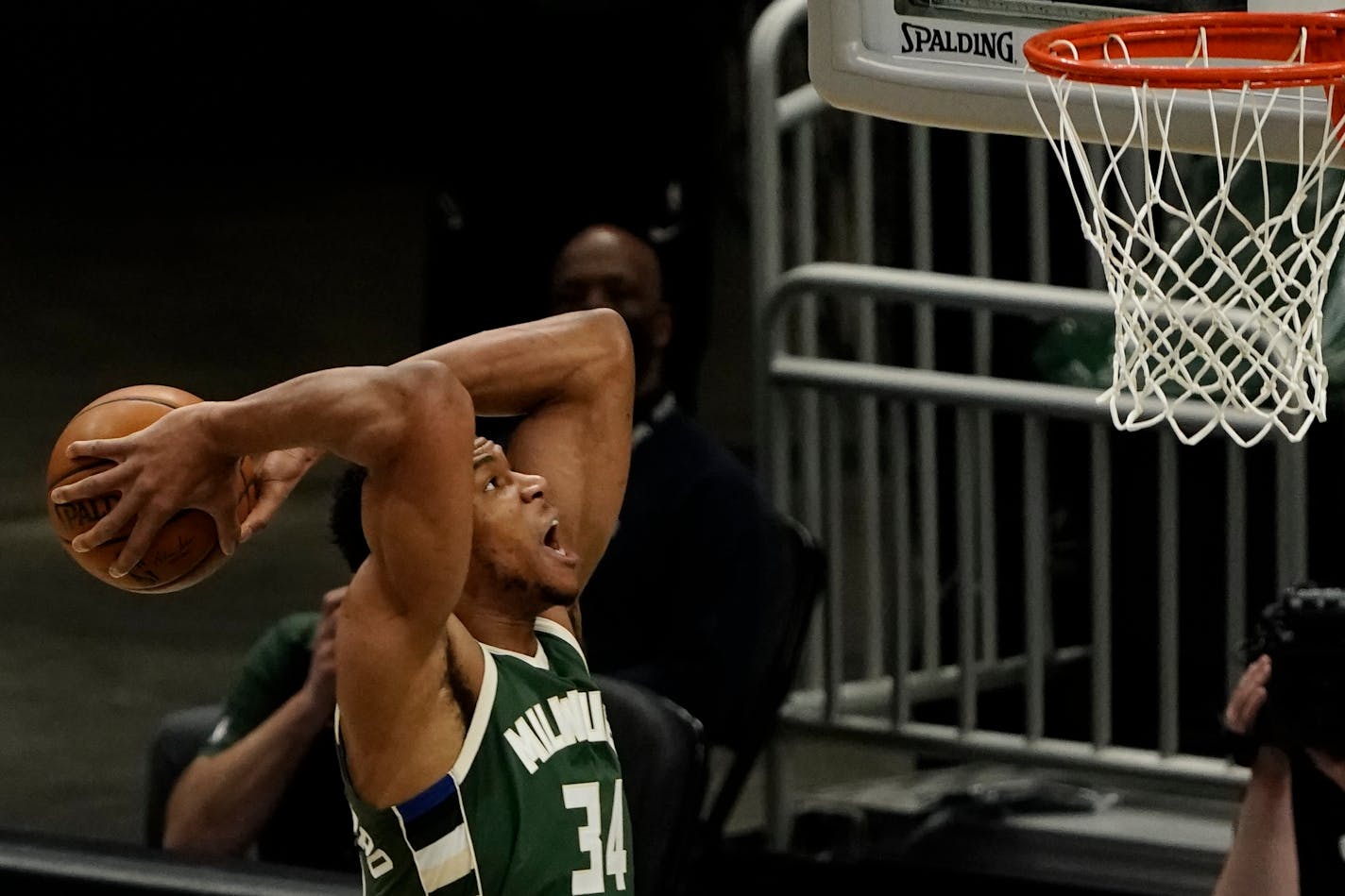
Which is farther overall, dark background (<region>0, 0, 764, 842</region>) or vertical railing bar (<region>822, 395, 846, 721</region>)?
dark background (<region>0, 0, 764, 842</region>)

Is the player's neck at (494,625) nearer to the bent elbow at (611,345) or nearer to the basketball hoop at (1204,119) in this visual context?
the bent elbow at (611,345)

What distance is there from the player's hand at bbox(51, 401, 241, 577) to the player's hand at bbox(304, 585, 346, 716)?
1460 millimetres

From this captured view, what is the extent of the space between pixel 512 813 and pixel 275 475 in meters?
0.45

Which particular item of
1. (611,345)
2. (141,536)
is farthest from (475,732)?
(611,345)

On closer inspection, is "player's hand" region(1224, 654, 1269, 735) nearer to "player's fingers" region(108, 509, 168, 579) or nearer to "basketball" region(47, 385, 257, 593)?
"basketball" region(47, 385, 257, 593)

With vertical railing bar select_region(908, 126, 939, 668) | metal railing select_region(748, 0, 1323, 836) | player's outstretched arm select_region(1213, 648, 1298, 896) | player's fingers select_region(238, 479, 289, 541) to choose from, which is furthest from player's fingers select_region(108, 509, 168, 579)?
vertical railing bar select_region(908, 126, 939, 668)

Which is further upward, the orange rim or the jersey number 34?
the orange rim

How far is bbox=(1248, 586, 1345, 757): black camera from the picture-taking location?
10.6 ft

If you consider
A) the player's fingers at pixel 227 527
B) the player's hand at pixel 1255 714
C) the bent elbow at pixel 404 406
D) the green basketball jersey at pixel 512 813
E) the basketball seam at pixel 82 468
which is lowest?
the player's hand at pixel 1255 714

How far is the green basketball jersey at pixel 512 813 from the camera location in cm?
232

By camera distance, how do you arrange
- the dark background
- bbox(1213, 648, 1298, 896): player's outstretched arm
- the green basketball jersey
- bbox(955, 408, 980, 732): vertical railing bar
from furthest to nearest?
the dark background
bbox(955, 408, 980, 732): vertical railing bar
bbox(1213, 648, 1298, 896): player's outstretched arm
the green basketball jersey

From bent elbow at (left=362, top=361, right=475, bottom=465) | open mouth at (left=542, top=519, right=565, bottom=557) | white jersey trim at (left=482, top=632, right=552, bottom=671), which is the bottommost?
white jersey trim at (left=482, top=632, right=552, bottom=671)

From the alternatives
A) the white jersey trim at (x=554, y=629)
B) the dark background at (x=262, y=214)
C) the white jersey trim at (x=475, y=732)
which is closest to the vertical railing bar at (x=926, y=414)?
the dark background at (x=262, y=214)

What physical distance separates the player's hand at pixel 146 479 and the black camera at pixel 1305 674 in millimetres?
1776
